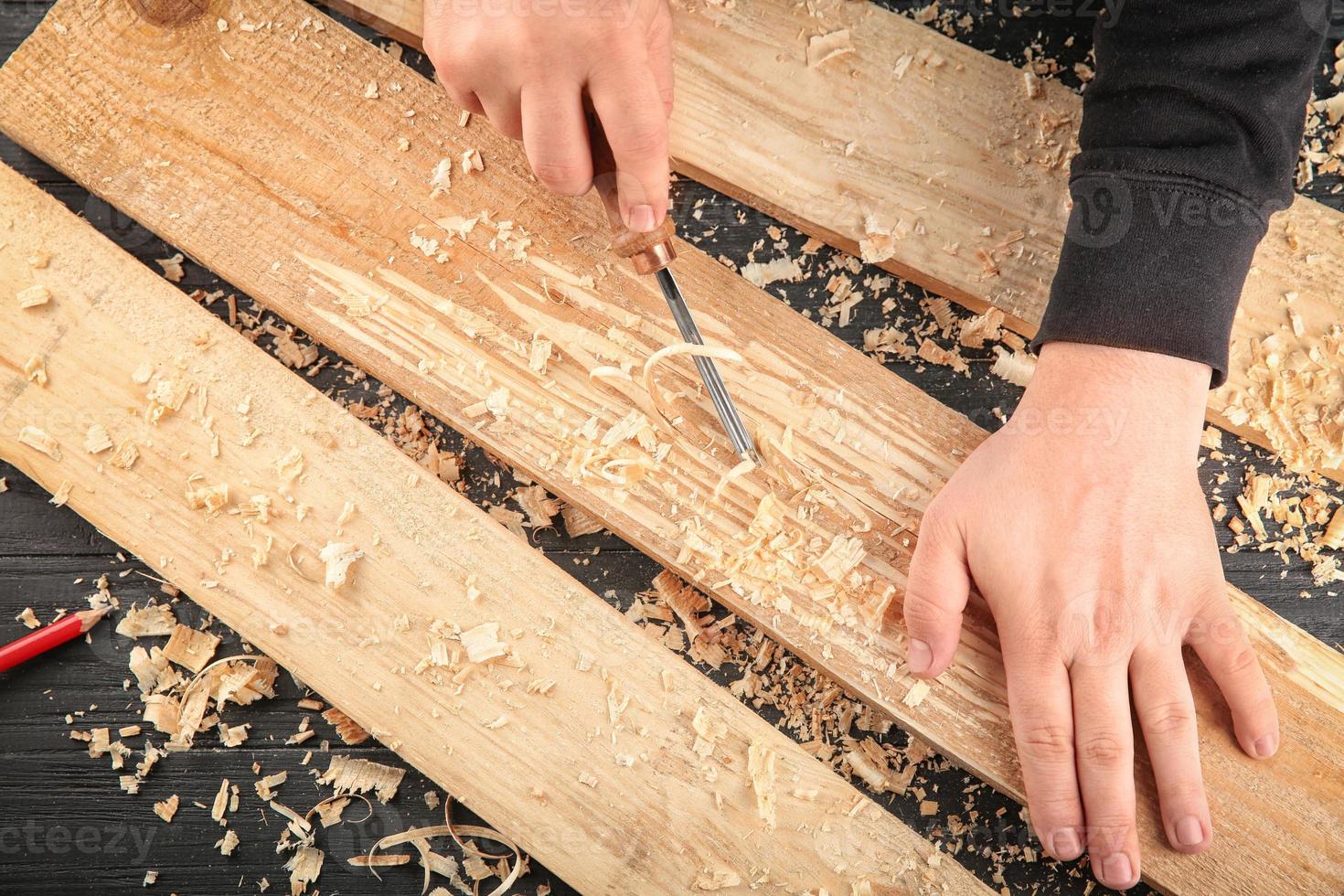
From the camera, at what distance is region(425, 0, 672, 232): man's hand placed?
1016mm

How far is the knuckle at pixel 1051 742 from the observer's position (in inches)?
46.0

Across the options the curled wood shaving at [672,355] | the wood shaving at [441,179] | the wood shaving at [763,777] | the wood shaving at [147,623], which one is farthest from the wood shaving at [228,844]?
the wood shaving at [441,179]

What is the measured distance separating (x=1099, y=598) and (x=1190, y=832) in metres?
0.33

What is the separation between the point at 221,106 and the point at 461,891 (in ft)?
4.15

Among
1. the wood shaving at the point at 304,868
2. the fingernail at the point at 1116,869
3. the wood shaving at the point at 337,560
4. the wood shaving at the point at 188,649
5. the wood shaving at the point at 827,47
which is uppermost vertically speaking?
the wood shaving at the point at 827,47

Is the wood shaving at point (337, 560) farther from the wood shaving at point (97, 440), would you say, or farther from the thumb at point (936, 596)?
the thumb at point (936, 596)

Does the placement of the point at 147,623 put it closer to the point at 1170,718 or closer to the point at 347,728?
the point at 347,728

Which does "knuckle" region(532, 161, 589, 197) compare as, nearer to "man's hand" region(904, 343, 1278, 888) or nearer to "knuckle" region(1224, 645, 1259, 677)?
"man's hand" region(904, 343, 1278, 888)

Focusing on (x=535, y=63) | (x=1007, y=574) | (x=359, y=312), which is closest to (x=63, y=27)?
(x=359, y=312)

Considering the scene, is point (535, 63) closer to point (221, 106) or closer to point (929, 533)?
point (221, 106)

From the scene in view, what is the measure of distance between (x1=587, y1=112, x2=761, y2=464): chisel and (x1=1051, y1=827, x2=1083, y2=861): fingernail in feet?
2.09

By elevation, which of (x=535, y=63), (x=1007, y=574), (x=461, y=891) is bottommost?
(x=461, y=891)

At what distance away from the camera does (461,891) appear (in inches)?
52.4

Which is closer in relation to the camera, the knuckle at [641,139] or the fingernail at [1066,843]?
the knuckle at [641,139]
